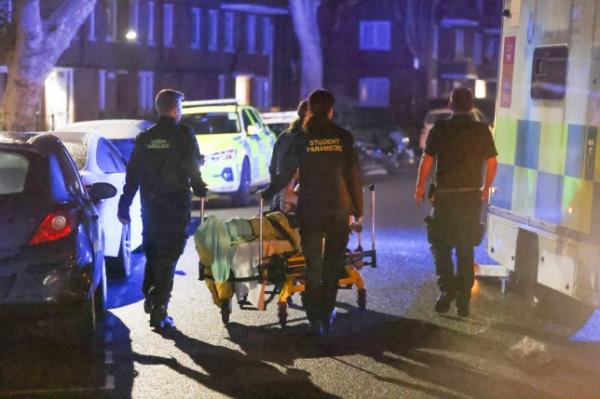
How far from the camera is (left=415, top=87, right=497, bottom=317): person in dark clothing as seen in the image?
324 inches

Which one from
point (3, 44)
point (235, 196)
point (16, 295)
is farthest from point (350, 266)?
point (3, 44)

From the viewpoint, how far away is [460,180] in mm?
8266

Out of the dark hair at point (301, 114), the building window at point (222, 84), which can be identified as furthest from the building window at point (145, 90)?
the dark hair at point (301, 114)

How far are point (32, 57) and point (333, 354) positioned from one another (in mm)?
12946

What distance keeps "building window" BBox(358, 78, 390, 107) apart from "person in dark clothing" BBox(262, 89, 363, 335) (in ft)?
151

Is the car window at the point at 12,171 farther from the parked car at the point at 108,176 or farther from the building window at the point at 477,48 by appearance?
the building window at the point at 477,48

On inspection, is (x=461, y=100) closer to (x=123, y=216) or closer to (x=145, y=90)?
(x=123, y=216)

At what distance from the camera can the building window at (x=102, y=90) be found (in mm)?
34656

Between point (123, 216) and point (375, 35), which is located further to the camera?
point (375, 35)

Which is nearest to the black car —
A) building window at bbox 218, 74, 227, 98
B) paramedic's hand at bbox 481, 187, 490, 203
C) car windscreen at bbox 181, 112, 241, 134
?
paramedic's hand at bbox 481, 187, 490, 203

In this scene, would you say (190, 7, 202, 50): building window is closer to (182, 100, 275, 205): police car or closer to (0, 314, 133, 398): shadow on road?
(182, 100, 275, 205): police car

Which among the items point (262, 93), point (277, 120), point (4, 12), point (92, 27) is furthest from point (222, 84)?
point (277, 120)

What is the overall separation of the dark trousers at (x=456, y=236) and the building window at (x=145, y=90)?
96.2 ft

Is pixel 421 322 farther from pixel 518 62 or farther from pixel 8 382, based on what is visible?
pixel 8 382
